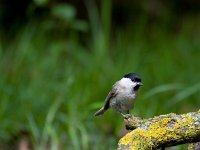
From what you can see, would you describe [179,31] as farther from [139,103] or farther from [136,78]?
[136,78]

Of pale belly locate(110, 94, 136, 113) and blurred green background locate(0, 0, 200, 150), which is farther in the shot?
blurred green background locate(0, 0, 200, 150)

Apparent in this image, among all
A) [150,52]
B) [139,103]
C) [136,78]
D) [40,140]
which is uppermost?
[150,52]

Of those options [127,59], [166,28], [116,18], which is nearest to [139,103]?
[127,59]

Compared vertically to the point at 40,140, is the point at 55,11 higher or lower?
higher

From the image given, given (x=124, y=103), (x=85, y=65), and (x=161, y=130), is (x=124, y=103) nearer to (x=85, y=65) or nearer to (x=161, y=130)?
(x=161, y=130)

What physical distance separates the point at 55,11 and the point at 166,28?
1459 mm

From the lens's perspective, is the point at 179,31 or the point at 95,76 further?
the point at 179,31

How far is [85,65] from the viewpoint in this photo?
19.1 feet

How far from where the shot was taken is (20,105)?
4.82 m

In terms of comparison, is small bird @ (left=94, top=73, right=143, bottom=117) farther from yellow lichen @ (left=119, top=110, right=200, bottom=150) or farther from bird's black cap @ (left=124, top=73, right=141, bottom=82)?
yellow lichen @ (left=119, top=110, right=200, bottom=150)

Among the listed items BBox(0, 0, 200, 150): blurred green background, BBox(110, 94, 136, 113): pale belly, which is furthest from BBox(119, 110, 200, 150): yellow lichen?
BBox(0, 0, 200, 150): blurred green background

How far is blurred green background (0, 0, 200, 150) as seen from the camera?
15.4ft

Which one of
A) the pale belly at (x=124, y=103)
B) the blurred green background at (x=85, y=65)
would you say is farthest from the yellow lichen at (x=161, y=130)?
the blurred green background at (x=85, y=65)

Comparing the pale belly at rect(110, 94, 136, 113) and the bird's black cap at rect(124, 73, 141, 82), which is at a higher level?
the bird's black cap at rect(124, 73, 141, 82)
